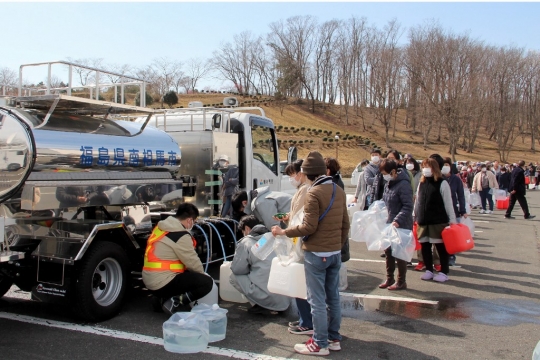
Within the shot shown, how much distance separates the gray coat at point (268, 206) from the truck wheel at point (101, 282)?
75.4 inches

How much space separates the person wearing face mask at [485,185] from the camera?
1781 cm

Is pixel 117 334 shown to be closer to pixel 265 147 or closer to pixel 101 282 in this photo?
pixel 101 282

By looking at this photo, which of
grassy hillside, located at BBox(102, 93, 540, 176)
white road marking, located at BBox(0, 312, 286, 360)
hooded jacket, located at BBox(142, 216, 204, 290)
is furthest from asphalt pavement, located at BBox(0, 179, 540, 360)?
grassy hillside, located at BBox(102, 93, 540, 176)

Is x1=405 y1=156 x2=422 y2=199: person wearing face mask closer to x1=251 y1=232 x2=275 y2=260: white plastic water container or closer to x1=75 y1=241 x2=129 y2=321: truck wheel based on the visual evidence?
x1=251 y1=232 x2=275 y2=260: white plastic water container

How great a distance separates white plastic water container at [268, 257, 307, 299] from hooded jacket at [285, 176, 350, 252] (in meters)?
0.34

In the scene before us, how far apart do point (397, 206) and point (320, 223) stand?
2.86 metres

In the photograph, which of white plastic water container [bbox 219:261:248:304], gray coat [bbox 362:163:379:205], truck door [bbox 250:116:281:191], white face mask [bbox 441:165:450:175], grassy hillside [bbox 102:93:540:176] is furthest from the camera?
grassy hillside [bbox 102:93:540:176]

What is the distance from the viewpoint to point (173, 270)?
5492mm

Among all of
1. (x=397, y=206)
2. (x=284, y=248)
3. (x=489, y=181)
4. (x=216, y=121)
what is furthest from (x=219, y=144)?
(x=489, y=181)

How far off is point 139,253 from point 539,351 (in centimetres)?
453

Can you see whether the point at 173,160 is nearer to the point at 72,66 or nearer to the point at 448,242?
the point at 72,66

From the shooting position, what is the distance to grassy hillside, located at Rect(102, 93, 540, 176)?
49.4 meters

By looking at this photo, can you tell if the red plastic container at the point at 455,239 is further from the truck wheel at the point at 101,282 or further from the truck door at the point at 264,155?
the truck wheel at the point at 101,282

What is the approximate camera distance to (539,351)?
3141mm
